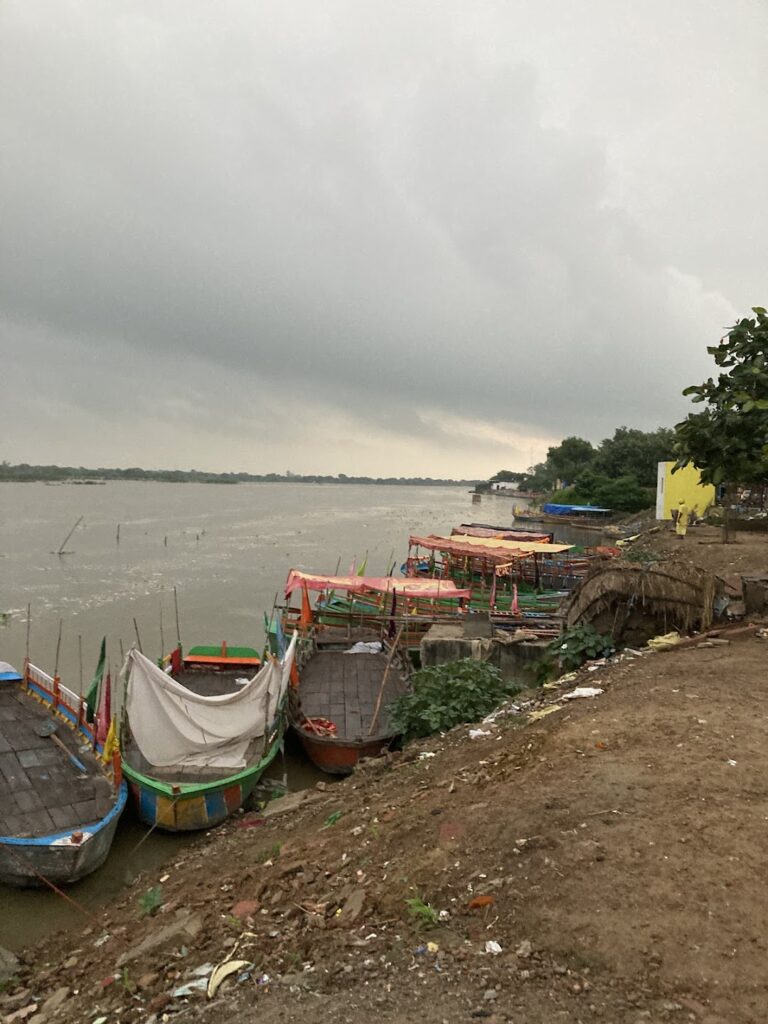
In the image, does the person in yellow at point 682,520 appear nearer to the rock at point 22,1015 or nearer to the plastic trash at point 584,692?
the plastic trash at point 584,692

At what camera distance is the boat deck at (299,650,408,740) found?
1108 cm

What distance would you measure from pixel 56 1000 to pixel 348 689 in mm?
8197

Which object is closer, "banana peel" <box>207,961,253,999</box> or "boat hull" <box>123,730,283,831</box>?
"banana peel" <box>207,961,253,999</box>

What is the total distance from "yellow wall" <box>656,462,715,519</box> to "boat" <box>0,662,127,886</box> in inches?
1378

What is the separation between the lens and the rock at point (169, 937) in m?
4.42

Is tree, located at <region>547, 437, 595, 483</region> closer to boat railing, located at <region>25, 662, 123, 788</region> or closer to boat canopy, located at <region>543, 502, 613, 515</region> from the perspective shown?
boat canopy, located at <region>543, 502, 613, 515</region>

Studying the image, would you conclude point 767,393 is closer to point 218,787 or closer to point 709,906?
point 709,906

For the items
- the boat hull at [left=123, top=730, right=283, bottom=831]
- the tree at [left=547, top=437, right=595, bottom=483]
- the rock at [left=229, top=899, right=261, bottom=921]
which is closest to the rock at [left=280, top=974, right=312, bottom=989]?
the rock at [left=229, top=899, right=261, bottom=921]

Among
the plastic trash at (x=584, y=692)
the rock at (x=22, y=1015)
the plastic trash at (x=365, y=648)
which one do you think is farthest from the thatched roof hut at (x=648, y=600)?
the rock at (x=22, y=1015)

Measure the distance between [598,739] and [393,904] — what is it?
2.50m

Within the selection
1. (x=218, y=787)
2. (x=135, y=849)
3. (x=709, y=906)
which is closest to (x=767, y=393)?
(x=709, y=906)

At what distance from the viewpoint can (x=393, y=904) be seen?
12.6 ft

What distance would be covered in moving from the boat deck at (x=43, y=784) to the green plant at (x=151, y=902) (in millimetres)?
2576

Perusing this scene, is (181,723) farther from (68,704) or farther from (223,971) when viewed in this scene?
(223,971)
